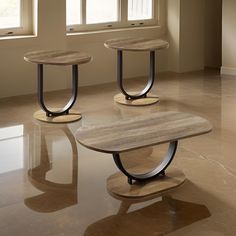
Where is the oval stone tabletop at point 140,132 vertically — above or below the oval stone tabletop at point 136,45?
below

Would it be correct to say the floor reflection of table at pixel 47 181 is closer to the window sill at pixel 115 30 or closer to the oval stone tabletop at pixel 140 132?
the oval stone tabletop at pixel 140 132

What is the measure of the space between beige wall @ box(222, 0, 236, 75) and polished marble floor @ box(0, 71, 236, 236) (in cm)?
194

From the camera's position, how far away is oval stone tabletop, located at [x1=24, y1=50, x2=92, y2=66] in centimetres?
575

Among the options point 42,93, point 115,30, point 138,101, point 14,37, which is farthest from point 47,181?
point 115,30

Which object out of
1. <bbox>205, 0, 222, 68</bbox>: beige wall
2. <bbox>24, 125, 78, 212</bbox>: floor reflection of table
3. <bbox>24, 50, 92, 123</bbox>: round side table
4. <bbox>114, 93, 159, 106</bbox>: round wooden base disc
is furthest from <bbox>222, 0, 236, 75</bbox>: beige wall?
<bbox>24, 125, 78, 212</bbox>: floor reflection of table

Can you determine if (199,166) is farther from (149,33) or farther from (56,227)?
(149,33)

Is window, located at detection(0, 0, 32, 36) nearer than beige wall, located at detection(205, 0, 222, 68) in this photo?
Yes

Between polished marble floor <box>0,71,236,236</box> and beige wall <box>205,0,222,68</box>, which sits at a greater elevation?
beige wall <box>205,0,222,68</box>

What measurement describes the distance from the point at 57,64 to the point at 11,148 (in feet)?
3.46

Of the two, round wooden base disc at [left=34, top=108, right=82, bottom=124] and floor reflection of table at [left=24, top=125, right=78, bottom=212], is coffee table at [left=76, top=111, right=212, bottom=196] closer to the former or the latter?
floor reflection of table at [left=24, top=125, right=78, bottom=212]

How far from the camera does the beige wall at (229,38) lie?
8.37 metres

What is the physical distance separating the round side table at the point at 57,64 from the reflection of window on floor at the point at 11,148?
0.38 metres

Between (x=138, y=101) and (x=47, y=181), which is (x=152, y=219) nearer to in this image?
(x=47, y=181)

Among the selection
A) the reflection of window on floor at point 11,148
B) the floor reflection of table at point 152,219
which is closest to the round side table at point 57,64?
the reflection of window on floor at point 11,148
